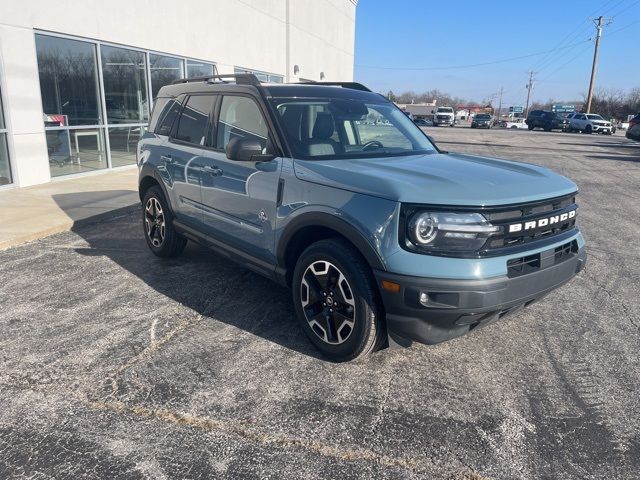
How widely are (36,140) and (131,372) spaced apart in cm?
828

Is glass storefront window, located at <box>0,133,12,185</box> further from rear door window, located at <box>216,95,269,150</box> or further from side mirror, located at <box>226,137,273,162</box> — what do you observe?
side mirror, located at <box>226,137,273,162</box>

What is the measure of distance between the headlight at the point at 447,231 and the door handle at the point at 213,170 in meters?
2.03

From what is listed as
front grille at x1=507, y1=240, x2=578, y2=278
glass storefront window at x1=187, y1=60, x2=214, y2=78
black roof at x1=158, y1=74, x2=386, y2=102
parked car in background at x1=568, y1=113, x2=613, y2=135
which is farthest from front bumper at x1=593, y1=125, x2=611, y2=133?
front grille at x1=507, y1=240, x2=578, y2=278

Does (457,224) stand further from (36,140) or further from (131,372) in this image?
Result: (36,140)

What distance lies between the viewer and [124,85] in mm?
12453

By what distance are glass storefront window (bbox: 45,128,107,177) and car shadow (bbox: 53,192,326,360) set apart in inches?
176

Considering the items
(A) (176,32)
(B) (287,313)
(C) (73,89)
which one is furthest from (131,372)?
(A) (176,32)

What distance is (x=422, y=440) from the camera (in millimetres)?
2736

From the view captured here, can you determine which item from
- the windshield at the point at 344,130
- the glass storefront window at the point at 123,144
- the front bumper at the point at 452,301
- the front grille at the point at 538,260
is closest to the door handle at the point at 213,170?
the windshield at the point at 344,130

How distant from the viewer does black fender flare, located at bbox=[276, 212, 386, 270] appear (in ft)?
10.0

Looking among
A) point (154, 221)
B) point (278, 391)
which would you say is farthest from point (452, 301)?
point (154, 221)

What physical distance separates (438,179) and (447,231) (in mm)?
413

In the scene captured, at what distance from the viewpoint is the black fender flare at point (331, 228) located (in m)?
3.06

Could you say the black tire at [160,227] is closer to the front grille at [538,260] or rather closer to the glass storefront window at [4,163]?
the front grille at [538,260]
